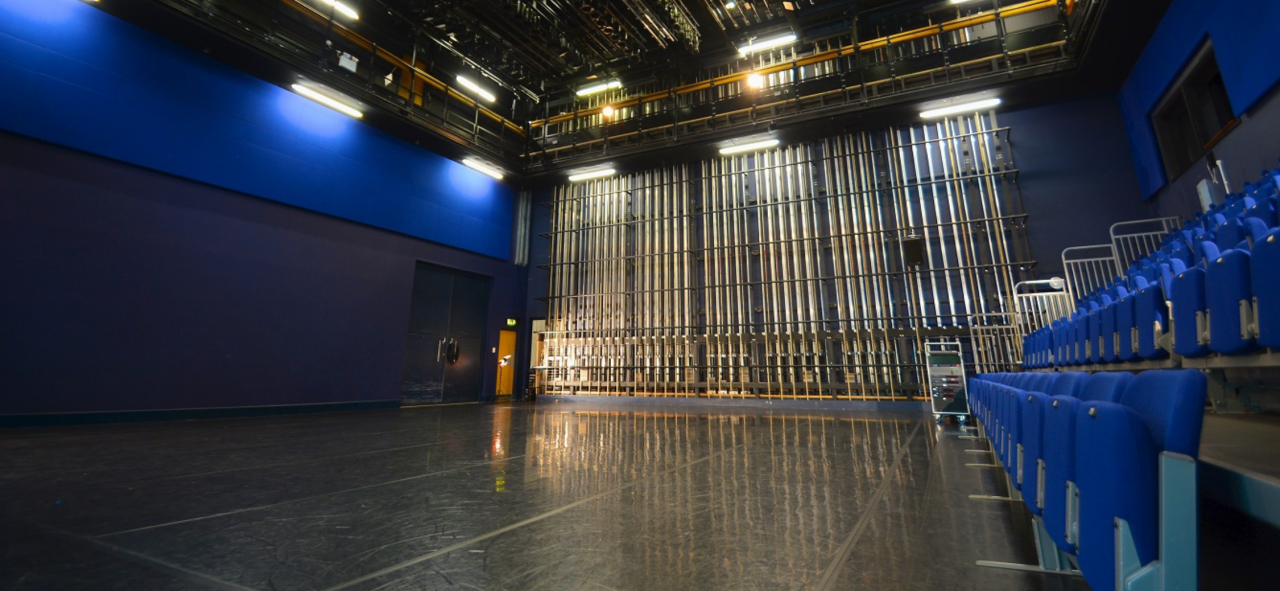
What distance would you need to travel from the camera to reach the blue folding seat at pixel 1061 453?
0.93m

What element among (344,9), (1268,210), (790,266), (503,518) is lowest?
(503,518)

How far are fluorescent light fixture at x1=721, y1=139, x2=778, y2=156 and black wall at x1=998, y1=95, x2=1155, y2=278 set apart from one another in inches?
163

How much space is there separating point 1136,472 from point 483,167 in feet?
36.5

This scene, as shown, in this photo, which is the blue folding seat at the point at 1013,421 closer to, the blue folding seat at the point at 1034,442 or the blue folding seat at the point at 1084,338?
the blue folding seat at the point at 1034,442

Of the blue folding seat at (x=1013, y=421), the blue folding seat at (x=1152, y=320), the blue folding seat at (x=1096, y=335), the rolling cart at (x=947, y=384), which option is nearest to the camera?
the blue folding seat at (x=1013, y=421)

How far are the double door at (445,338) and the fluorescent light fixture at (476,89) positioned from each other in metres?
4.07

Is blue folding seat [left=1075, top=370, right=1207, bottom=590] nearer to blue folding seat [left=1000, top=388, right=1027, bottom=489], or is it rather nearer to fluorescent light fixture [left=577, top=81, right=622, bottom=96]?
blue folding seat [left=1000, top=388, right=1027, bottom=489]

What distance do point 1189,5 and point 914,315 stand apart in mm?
4733

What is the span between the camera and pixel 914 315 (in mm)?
8039

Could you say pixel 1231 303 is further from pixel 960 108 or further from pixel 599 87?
pixel 599 87

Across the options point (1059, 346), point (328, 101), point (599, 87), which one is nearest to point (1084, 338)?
point (1059, 346)

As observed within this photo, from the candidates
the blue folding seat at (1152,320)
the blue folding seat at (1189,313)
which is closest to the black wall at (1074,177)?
the blue folding seat at (1152,320)

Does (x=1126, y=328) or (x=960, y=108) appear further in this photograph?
(x=960, y=108)

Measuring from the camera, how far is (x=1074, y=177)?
765 cm
